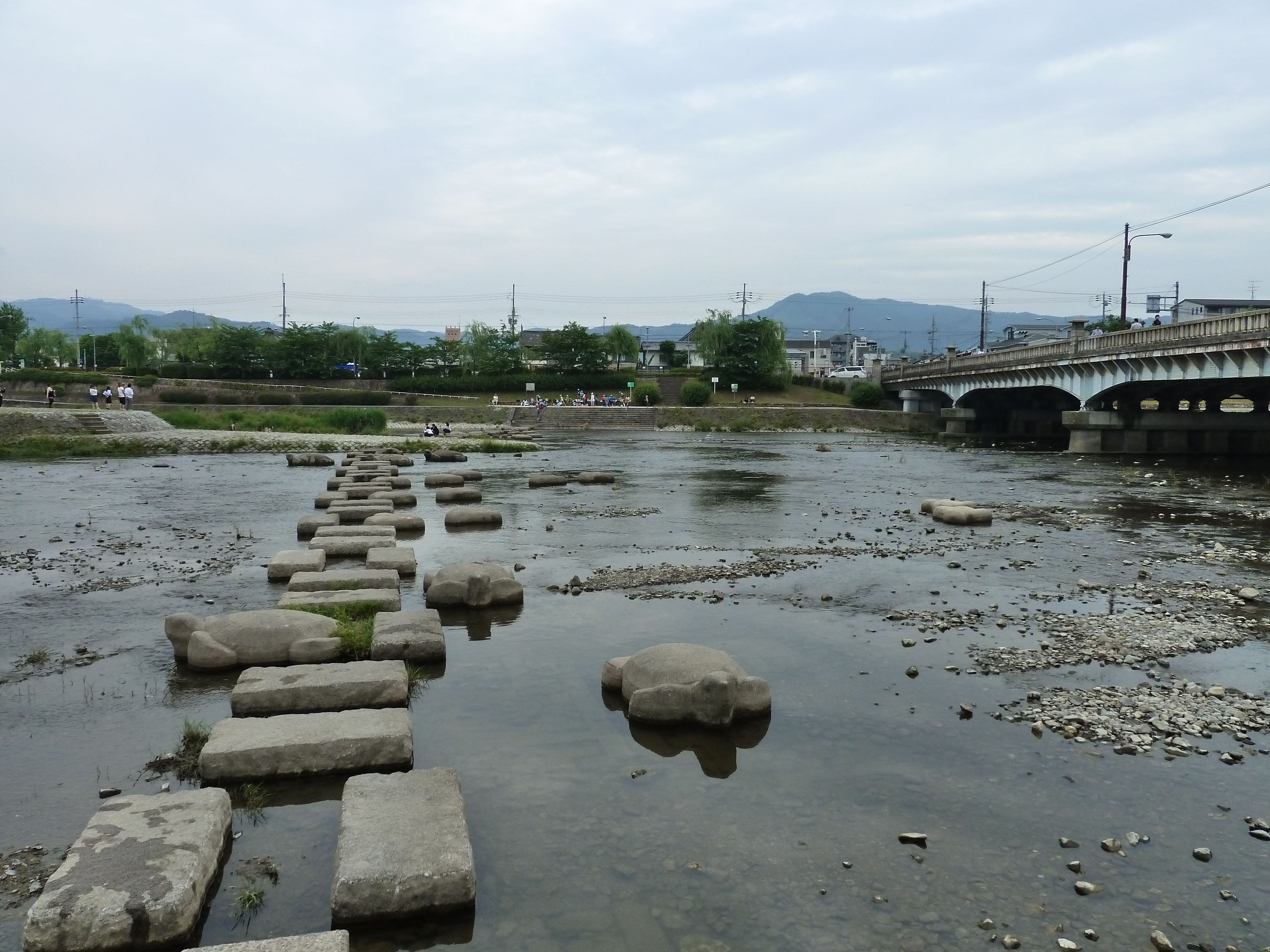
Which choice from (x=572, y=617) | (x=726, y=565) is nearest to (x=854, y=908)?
(x=572, y=617)

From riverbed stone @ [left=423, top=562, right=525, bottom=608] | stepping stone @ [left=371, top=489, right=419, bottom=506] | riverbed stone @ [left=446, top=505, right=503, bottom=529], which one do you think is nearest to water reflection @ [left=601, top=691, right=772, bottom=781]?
riverbed stone @ [left=423, top=562, right=525, bottom=608]

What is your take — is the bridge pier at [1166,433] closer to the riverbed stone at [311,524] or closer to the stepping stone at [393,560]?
the riverbed stone at [311,524]

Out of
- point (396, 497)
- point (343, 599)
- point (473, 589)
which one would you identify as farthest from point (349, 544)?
point (396, 497)

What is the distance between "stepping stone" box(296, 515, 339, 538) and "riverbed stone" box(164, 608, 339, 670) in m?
8.37

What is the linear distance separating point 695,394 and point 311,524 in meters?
67.1

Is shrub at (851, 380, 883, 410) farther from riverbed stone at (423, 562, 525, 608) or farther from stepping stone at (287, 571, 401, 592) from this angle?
stepping stone at (287, 571, 401, 592)

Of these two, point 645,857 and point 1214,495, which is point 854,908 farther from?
point 1214,495

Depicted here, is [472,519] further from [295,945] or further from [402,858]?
[295,945]

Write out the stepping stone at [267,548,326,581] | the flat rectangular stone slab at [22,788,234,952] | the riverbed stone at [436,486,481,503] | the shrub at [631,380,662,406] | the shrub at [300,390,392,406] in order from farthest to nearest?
the shrub at [631,380,662,406] → the shrub at [300,390,392,406] → the riverbed stone at [436,486,481,503] → the stepping stone at [267,548,326,581] → the flat rectangular stone slab at [22,788,234,952]

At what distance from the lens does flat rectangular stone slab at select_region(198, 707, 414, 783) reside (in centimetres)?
773

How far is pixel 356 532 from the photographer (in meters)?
18.4

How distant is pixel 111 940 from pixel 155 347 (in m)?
140

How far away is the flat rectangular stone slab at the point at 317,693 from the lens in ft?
29.3

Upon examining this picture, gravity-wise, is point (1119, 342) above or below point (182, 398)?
above
